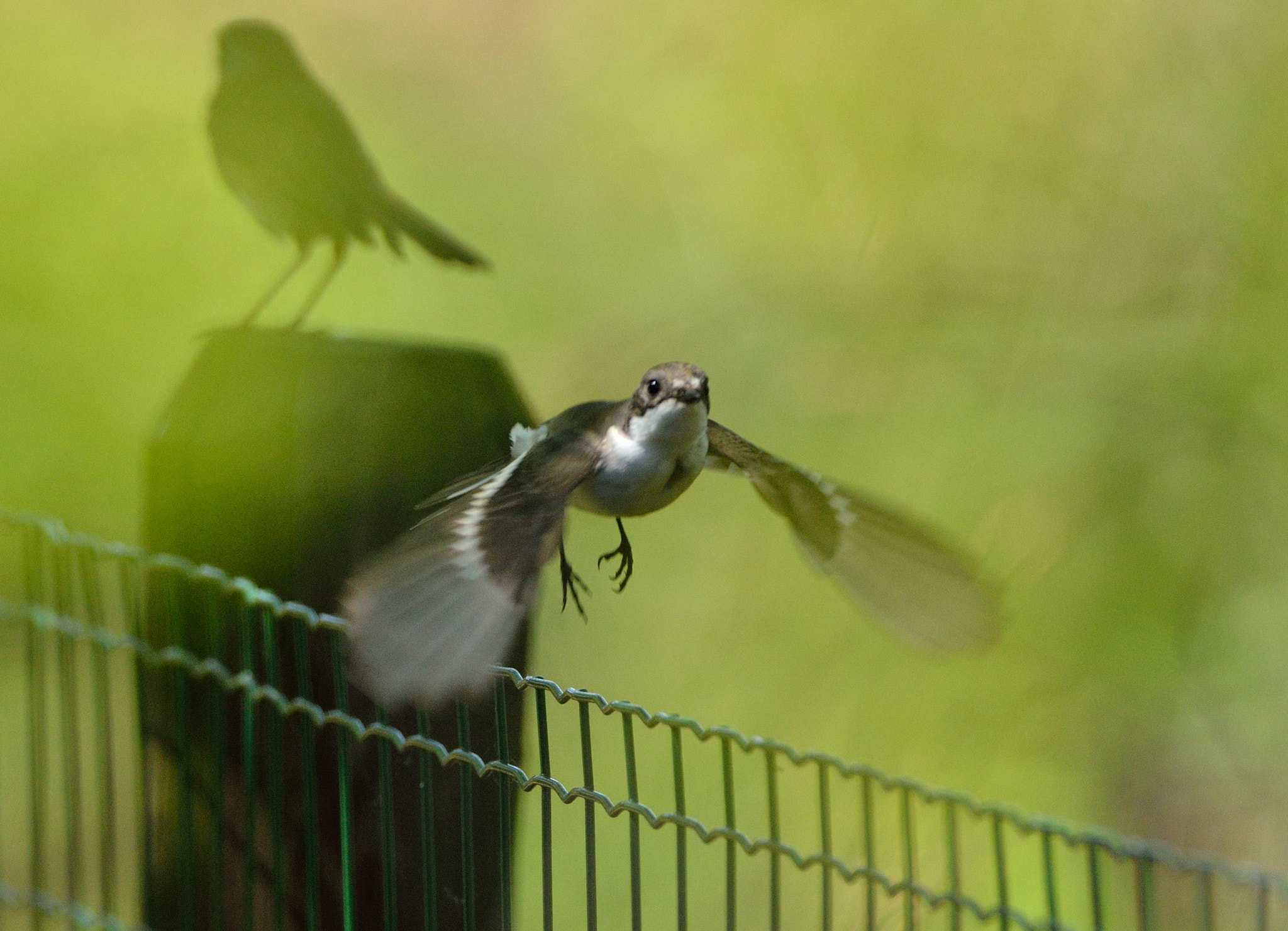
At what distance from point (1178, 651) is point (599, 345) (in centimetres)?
127

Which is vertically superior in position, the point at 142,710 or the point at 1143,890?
the point at 142,710

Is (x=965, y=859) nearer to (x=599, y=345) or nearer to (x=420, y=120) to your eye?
(x=599, y=345)

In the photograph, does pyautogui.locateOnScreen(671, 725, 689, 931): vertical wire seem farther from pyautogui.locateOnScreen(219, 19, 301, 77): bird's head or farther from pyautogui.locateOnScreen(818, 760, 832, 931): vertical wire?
pyautogui.locateOnScreen(219, 19, 301, 77): bird's head

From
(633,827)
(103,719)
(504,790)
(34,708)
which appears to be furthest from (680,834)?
(34,708)

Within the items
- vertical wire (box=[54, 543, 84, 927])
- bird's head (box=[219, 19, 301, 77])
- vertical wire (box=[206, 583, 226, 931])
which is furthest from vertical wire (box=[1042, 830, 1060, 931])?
bird's head (box=[219, 19, 301, 77])

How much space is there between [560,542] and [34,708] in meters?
0.79

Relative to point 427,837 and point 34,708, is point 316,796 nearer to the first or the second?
point 427,837

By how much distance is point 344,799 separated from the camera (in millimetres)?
873

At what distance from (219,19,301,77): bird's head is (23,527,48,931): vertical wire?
97cm

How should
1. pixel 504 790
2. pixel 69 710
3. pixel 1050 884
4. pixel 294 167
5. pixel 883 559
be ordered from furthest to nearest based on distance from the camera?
pixel 294 167 < pixel 69 710 < pixel 883 559 < pixel 504 790 < pixel 1050 884

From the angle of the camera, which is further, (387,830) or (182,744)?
(182,744)

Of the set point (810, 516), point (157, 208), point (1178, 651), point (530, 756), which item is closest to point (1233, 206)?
point (1178, 651)

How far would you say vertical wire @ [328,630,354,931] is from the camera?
32.8 inches

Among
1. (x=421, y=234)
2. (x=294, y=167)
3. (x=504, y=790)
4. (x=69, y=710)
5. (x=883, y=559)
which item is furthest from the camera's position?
(x=294, y=167)
